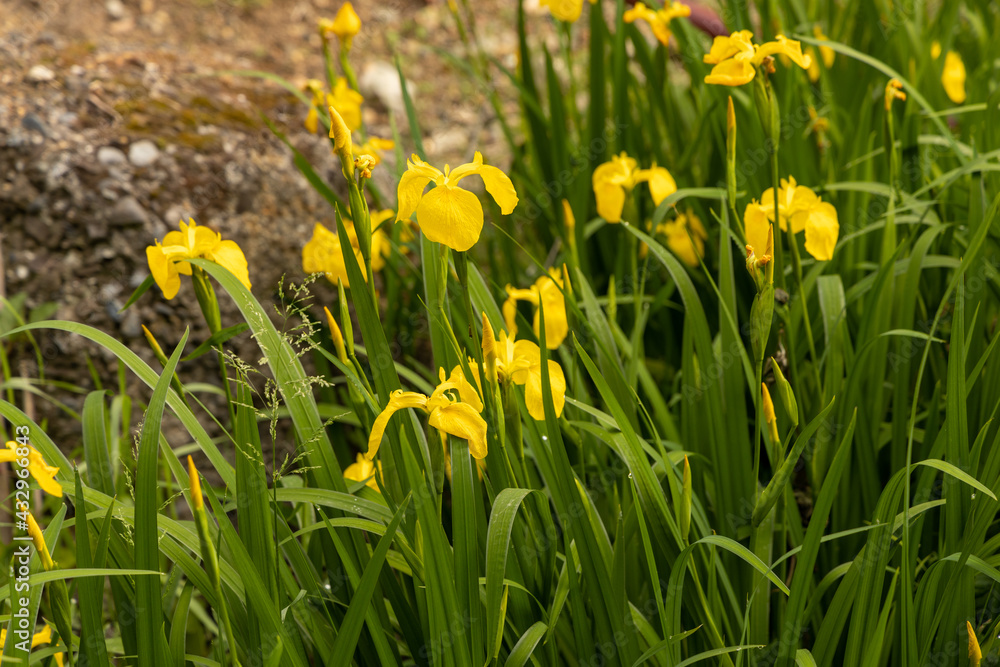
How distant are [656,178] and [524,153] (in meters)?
1.13

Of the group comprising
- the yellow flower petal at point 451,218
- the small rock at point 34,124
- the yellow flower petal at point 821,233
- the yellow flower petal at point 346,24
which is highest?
the yellow flower petal at point 346,24

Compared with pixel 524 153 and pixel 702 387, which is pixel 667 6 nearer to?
pixel 524 153

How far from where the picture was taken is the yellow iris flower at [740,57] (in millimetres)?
1170

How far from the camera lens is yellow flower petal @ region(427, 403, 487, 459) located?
90cm

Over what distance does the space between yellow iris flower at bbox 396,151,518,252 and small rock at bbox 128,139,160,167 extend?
1514mm

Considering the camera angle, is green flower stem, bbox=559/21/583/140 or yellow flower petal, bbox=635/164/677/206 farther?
green flower stem, bbox=559/21/583/140

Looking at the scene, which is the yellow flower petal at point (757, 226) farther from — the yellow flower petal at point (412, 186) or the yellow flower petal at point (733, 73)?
the yellow flower petal at point (412, 186)

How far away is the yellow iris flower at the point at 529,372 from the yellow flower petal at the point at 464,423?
0.11 m

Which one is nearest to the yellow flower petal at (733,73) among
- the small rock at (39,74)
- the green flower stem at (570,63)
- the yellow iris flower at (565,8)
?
the yellow iris flower at (565,8)

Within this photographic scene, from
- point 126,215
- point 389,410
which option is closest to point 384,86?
point 126,215

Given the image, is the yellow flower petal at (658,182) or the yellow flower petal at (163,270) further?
the yellow flower petal at (658,182)

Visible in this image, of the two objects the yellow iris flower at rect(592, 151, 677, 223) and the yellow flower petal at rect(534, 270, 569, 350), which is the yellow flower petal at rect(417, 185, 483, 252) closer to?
the yellow flower petal at rect(534, 270, 569, 350)

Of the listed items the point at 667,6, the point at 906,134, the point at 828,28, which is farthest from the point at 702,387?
the point at 828,28

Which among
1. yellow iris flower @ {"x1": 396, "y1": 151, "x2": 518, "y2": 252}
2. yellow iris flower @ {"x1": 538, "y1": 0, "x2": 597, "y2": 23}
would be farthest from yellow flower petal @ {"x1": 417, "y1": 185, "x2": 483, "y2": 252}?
yellow iris flower @ {"x1": 538, "y1": 0, "x2": 597, "y2": 23}
